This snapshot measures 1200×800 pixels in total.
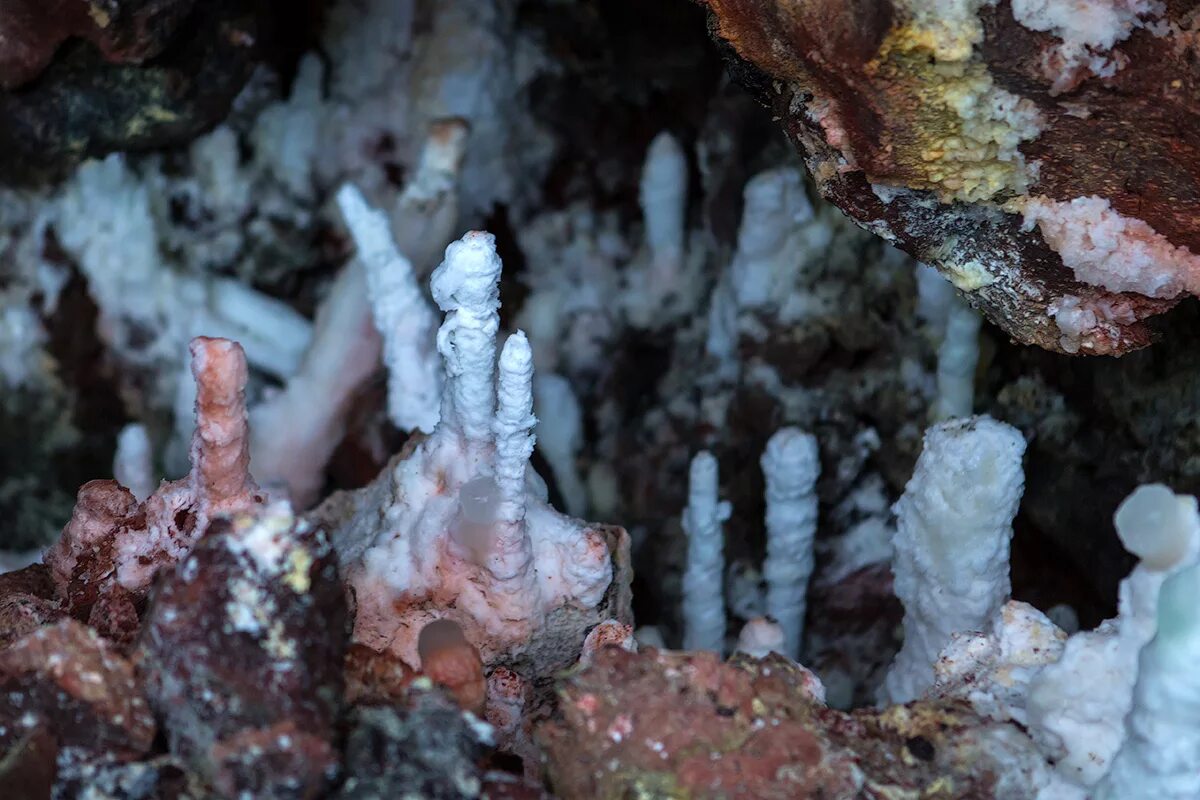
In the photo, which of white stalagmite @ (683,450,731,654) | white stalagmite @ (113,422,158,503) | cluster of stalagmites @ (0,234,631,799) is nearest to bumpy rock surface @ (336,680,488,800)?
cluster of stalagmites @ (0,234,631,799)

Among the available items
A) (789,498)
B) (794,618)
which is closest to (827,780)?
(789,498)

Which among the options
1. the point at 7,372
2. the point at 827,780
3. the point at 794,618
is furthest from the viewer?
the point at 7,372

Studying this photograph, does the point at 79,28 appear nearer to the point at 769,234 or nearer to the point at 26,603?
the point at 26,603

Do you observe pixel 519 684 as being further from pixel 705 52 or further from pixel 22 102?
pixel 705 52

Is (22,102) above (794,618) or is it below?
above

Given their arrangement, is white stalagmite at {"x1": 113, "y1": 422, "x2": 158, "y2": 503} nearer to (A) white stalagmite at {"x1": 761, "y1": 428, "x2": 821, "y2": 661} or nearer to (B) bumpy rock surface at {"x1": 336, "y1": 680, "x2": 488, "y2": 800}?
(A) white stalagmite at {"x1": 761, "y1": 428, "x2": 821, "y2": 661}

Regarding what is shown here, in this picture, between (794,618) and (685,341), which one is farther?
(685,341)
